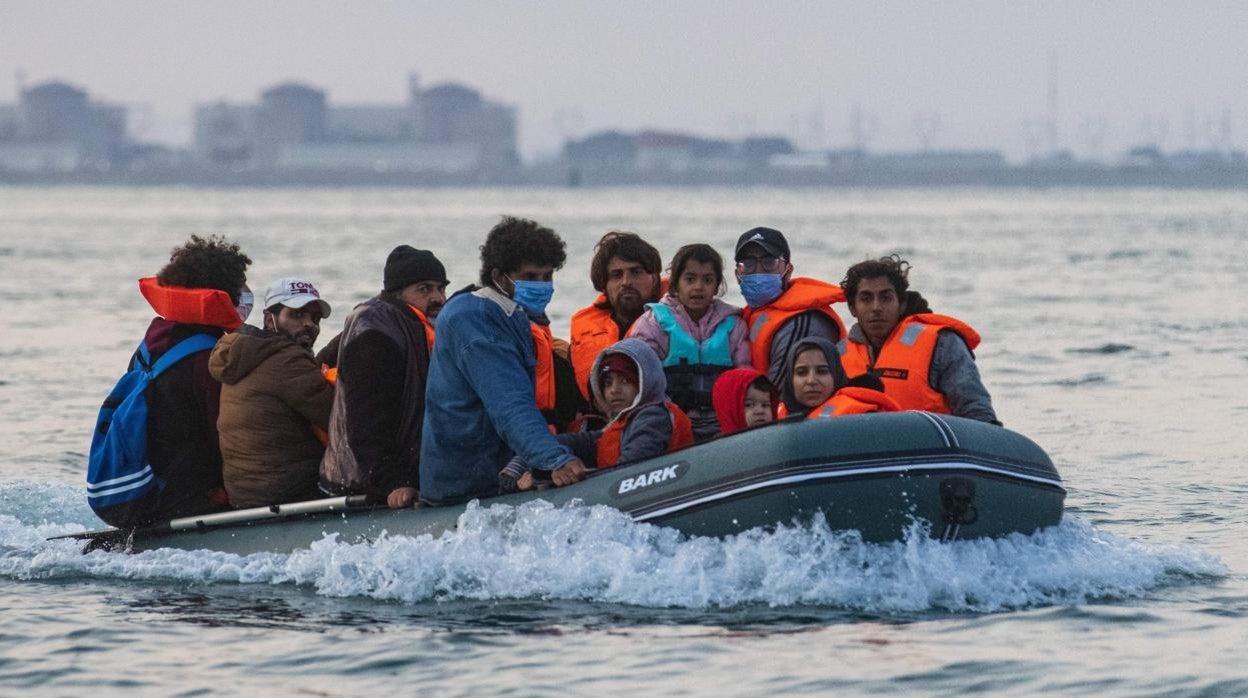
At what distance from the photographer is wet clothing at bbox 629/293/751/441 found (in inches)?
286

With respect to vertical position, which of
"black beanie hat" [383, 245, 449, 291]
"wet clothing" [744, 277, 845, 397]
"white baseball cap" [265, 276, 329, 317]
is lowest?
"wet clothing" [744, 277, 845, 397]

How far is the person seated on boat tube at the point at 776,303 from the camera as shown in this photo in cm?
735

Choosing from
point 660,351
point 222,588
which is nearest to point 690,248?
point 660,351

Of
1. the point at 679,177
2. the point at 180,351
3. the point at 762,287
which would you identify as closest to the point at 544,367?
the point at 762,287

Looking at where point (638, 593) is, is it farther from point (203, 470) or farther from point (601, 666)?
point (203, 470)

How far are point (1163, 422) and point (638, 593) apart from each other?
7391 mm

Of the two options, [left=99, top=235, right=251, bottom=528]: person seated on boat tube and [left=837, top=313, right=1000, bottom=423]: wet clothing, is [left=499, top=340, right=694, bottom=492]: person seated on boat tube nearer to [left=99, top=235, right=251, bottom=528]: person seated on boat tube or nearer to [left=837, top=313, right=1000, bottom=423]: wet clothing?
[left=837, top=313, right=1000, bottom=423]: wet clothing

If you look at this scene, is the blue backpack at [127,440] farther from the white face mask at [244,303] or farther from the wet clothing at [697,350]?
the wet clothing at [697,350]

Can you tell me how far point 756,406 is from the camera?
6.94 meters

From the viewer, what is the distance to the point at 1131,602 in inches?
274

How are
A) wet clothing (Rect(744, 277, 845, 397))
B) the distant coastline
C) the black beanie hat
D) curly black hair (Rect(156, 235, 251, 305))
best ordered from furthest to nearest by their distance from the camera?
the distant coastline
curly black hair (Rect(156, 235, 251, 305))
wet clothing (Rect(744, 277, 845, 397))
the black beanie hat

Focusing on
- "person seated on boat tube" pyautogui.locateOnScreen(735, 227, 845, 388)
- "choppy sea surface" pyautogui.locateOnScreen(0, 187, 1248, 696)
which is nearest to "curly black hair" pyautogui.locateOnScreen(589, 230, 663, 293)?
"person seated on boat tube" pyautogui.locateOnScreen(735, 227, 845, 388)

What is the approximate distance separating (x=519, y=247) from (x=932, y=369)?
1.74 metres

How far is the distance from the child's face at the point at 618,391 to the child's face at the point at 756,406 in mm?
419
